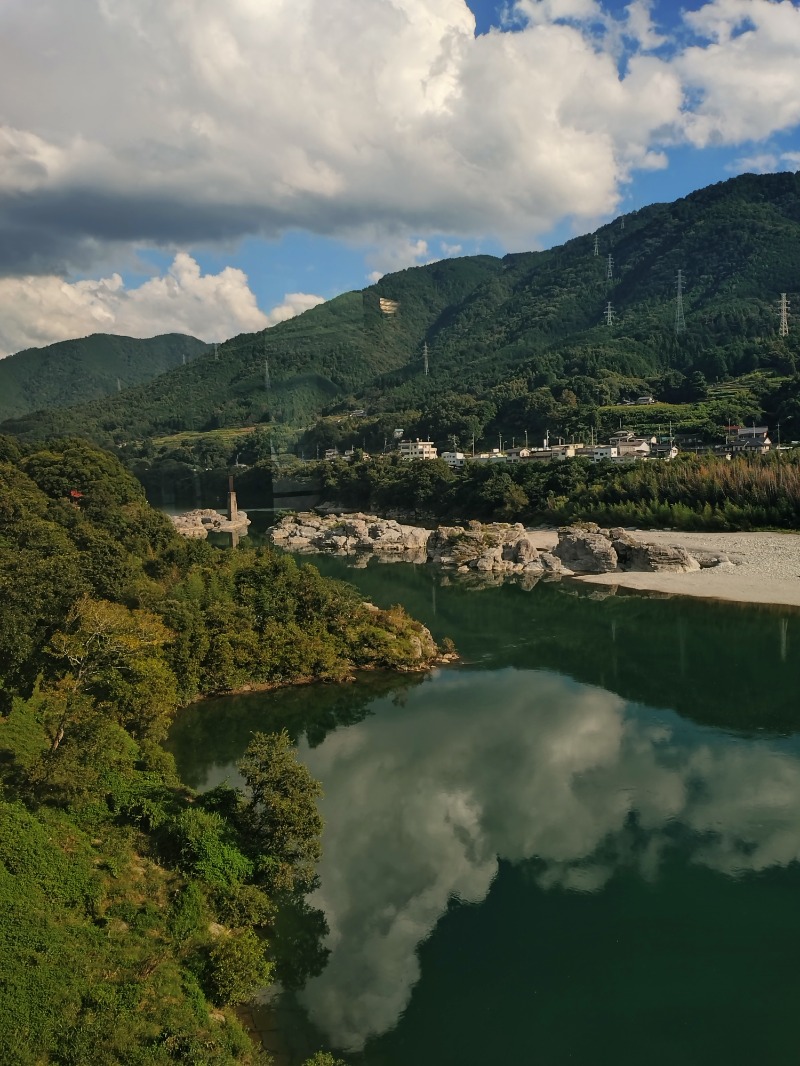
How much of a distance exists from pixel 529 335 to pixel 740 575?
9221 centimetres

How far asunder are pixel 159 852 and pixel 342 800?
3.91 metres

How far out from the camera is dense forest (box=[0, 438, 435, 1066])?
21.8 feet

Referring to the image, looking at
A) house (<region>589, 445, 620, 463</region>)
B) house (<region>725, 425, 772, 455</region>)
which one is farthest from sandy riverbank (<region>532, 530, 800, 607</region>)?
house (<region>725, 425, 772, 455</region>)

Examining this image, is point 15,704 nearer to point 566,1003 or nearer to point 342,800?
point 342,800

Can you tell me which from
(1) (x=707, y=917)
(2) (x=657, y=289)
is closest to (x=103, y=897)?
(1) (x=707, y=917)

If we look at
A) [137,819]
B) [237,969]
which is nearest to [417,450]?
[137,819]

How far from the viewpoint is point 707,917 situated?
31.3 feet

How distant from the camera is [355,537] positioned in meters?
42.3

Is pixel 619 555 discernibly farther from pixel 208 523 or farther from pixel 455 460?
pixel 208 523

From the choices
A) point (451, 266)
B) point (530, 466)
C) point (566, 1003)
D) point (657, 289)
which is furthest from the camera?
point (451, 266)

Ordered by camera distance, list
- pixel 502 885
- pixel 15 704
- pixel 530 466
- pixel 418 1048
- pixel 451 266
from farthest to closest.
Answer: pixel 451 266
pixel 530 466
pixel 15 704
pixel 502 885
pixel 418 1048

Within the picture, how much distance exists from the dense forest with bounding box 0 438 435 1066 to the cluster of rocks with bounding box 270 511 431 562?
20.7m

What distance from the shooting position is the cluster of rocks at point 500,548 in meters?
31.0

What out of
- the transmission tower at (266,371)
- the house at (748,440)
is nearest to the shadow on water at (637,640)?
the house at (748,440)
